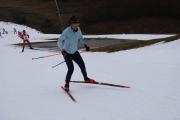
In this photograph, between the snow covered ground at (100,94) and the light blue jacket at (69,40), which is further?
the light blue jacket at (69,40)

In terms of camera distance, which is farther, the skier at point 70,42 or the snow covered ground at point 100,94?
the skier at point 70,42

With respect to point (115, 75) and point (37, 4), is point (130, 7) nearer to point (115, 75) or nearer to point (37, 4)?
point (37, 4)

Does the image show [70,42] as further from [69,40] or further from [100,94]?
[100,94]

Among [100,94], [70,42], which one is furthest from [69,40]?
[100,94]

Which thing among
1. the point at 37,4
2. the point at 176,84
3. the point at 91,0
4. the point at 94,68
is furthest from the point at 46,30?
the point at 176,84

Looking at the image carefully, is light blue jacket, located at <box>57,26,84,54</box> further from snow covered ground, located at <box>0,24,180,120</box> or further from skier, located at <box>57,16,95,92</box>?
snow covered ground, located at <box>0,24,180,120</box>

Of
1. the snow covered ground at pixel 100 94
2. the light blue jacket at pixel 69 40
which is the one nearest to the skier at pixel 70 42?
the light blue jacket at pixel 69 40

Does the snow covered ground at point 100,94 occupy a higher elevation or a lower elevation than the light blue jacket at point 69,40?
lower

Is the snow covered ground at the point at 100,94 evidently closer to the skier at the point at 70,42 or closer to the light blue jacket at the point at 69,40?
the skier at the point at 70,42

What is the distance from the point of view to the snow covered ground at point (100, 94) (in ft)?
25.7

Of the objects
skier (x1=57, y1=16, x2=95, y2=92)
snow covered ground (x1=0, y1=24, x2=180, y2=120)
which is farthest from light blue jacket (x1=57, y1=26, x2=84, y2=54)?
snow covered ground (x1=0, y1=24, x2=180, y2=120)

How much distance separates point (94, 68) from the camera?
15.2 m

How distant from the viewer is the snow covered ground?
25.7 ft

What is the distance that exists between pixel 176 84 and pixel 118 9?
42633 millimetres
